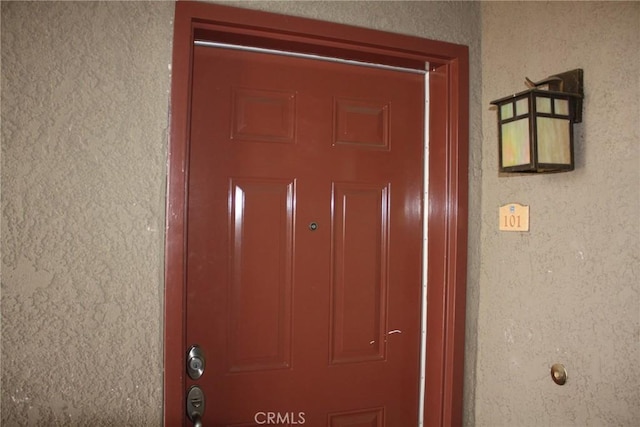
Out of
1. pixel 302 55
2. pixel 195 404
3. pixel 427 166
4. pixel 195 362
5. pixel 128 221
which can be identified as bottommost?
pixel 195 404

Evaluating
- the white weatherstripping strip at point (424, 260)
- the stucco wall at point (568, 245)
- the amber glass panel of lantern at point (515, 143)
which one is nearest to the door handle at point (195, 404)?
the white weatherstripping strip at point (424, 260)

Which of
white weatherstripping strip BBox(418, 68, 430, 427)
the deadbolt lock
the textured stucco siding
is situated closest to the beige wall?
the textured stucco siding

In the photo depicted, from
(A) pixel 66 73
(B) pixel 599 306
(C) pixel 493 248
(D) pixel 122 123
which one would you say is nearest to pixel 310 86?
(D) pixel 122 123

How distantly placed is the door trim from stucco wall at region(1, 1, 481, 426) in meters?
0.04

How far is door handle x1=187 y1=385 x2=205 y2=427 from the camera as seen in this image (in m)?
1.22

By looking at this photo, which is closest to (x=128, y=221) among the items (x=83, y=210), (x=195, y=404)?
(x=83, y=210)

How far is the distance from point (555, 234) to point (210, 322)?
117 centimetres

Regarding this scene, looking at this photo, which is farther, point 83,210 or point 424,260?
point 424,260

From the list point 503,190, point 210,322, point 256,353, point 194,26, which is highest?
point 194,26

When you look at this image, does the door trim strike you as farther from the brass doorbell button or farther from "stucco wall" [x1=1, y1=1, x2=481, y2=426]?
the brass doorbell button

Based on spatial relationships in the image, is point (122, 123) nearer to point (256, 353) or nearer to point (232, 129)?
point (232, 129)

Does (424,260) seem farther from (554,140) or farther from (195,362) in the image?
(195,362)

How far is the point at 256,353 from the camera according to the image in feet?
4.35

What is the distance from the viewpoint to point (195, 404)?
1226 mm
